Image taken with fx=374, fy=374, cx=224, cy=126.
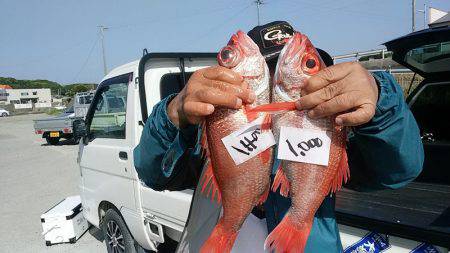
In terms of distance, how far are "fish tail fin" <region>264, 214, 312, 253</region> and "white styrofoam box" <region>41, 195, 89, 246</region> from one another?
4526 mm

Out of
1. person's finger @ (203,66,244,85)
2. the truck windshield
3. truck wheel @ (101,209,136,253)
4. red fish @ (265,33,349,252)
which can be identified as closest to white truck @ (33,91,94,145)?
the truck windshield

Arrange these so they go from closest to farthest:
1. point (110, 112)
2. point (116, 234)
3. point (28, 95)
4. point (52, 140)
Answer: point (110, 112), point (116, 234), point (52, 140), point (28, 95)

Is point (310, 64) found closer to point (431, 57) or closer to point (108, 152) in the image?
point (108, 152)

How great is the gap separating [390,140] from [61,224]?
16.4 ft

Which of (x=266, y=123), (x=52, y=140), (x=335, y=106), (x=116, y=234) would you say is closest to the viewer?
(x=335, y=106)

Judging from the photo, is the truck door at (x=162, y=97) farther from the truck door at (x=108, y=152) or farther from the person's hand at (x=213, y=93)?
the person's hand at (x=213, y=93)

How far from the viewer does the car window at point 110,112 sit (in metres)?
3.79

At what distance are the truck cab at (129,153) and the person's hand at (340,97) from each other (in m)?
2.04

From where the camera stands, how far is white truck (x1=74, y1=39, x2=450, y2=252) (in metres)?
3.28

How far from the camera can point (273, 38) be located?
5.91ft

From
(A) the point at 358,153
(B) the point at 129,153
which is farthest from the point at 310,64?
(B) the point at 129,153

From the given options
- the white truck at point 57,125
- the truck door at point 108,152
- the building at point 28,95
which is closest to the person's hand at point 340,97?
the truck door at point 108,152

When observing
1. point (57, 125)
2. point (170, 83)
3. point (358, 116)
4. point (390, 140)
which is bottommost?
point (57, 125)

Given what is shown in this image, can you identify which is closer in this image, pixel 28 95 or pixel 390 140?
pixel 390 140
